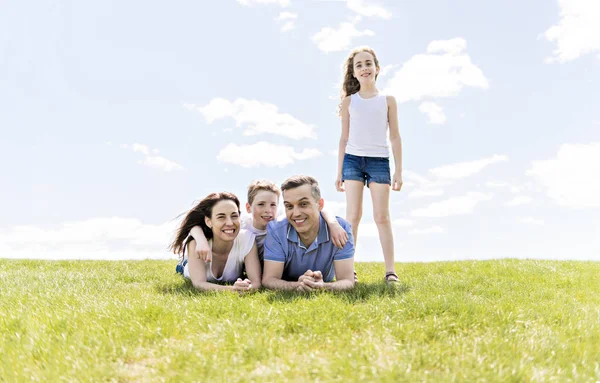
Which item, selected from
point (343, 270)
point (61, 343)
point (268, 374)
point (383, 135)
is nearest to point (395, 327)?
point (268, 374)

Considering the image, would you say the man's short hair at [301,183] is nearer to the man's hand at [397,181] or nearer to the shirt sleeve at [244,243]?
the shirt sleeve at [244,243]

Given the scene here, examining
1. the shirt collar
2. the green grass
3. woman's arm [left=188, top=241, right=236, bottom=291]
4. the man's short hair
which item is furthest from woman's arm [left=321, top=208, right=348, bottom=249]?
woman's arm [left=188, top=241, right=236, bottom=291]

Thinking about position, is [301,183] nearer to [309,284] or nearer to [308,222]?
[308,222]

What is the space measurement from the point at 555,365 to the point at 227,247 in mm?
4466

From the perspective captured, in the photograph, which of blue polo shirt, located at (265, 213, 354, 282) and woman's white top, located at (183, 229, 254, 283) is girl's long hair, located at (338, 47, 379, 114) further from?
Answer: woman's white top, located at (183, 229, 254, 283)

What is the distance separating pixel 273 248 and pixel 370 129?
103 inches

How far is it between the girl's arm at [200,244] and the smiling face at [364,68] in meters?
3.49

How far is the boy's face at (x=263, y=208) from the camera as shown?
7.52 m

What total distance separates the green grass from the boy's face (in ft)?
5.17

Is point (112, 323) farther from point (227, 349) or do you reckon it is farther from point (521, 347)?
point (521, 347)

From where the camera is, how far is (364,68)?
8.06 m

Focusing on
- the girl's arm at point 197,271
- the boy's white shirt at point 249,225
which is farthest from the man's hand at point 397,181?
the girl's arm at point 197,271

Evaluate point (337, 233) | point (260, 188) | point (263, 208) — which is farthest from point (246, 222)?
point (337, 233)

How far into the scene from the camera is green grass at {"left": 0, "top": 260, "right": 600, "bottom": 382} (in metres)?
3.63
